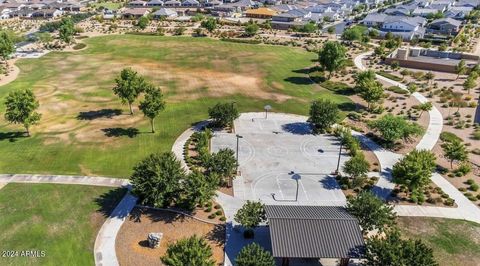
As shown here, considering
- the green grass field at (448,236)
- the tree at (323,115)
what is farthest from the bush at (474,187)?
the tree at (323,115)

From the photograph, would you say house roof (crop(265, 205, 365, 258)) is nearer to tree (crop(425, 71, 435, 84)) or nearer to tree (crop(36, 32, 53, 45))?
tree (crop(425, 71, 435, 84))

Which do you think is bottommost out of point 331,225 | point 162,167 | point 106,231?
point 106,231

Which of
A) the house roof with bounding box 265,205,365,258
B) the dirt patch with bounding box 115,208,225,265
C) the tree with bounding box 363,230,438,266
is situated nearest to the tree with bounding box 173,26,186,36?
the dirt patch with bounding box 115,208,225,265

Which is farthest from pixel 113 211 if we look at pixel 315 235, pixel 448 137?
pixel 448 137

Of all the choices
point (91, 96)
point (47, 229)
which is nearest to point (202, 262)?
point (47, 229)

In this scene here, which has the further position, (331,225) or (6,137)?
(6,137)

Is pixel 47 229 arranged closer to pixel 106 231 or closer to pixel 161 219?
pixel 106 231

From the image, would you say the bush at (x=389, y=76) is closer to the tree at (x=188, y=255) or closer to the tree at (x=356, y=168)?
the tree at (x=356, y=168)
